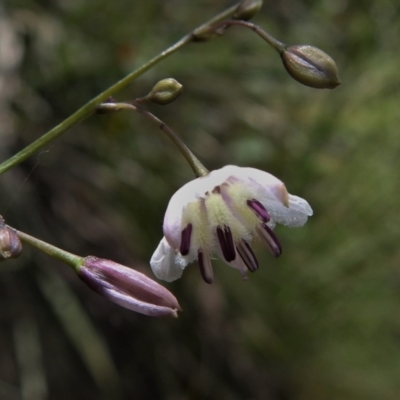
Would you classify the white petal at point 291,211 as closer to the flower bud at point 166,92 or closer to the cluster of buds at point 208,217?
the cluster of buds at point 208,217

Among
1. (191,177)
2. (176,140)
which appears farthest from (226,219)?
(191,177)

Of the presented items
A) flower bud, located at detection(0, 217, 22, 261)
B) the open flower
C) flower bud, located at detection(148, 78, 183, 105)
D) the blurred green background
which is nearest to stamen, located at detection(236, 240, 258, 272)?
the open flower

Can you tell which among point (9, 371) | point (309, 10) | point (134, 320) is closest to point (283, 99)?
point (309, 10)

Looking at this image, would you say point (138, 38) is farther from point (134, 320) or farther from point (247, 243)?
point (247, 243)

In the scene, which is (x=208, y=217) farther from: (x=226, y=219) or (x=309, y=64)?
(x=309, y=64)

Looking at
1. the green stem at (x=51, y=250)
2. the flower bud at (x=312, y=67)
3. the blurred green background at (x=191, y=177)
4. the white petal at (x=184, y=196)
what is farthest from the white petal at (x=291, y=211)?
the blurred green background at (x=191, y=177)
